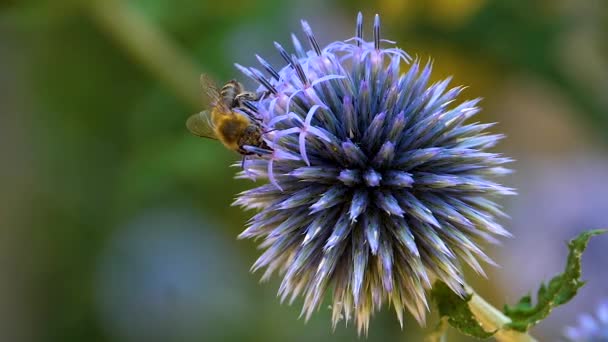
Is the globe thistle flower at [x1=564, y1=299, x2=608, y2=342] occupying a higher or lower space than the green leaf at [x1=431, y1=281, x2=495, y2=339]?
lower

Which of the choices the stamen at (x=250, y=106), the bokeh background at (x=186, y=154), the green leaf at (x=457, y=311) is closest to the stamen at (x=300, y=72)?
the stamen at (x=250, y=106)

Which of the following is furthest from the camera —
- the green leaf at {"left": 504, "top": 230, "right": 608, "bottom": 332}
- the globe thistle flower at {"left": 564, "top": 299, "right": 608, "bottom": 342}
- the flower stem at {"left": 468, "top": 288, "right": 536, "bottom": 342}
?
the globe thistle flower at {"left": 564, "top": 299, "right": 608, "bottom": 342}

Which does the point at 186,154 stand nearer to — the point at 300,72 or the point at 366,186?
the point at 300,72

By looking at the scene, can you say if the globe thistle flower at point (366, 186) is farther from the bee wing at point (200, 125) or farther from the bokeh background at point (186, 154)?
the bokeh background at point (186, 154)

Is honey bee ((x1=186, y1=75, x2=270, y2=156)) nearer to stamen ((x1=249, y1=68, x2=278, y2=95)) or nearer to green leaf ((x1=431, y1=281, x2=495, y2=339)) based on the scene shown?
stamen ((x1=249, y1=68, x2=278, y2=95))

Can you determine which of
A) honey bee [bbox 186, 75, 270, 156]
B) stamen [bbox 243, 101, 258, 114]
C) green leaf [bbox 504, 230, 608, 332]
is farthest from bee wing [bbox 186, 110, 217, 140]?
green leaf [bbox 504, 230, 608, 332]

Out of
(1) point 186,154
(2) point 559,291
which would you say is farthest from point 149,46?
(2) point 559,291

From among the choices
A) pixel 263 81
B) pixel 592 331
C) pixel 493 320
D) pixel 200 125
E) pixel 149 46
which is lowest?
pixel 592 331
